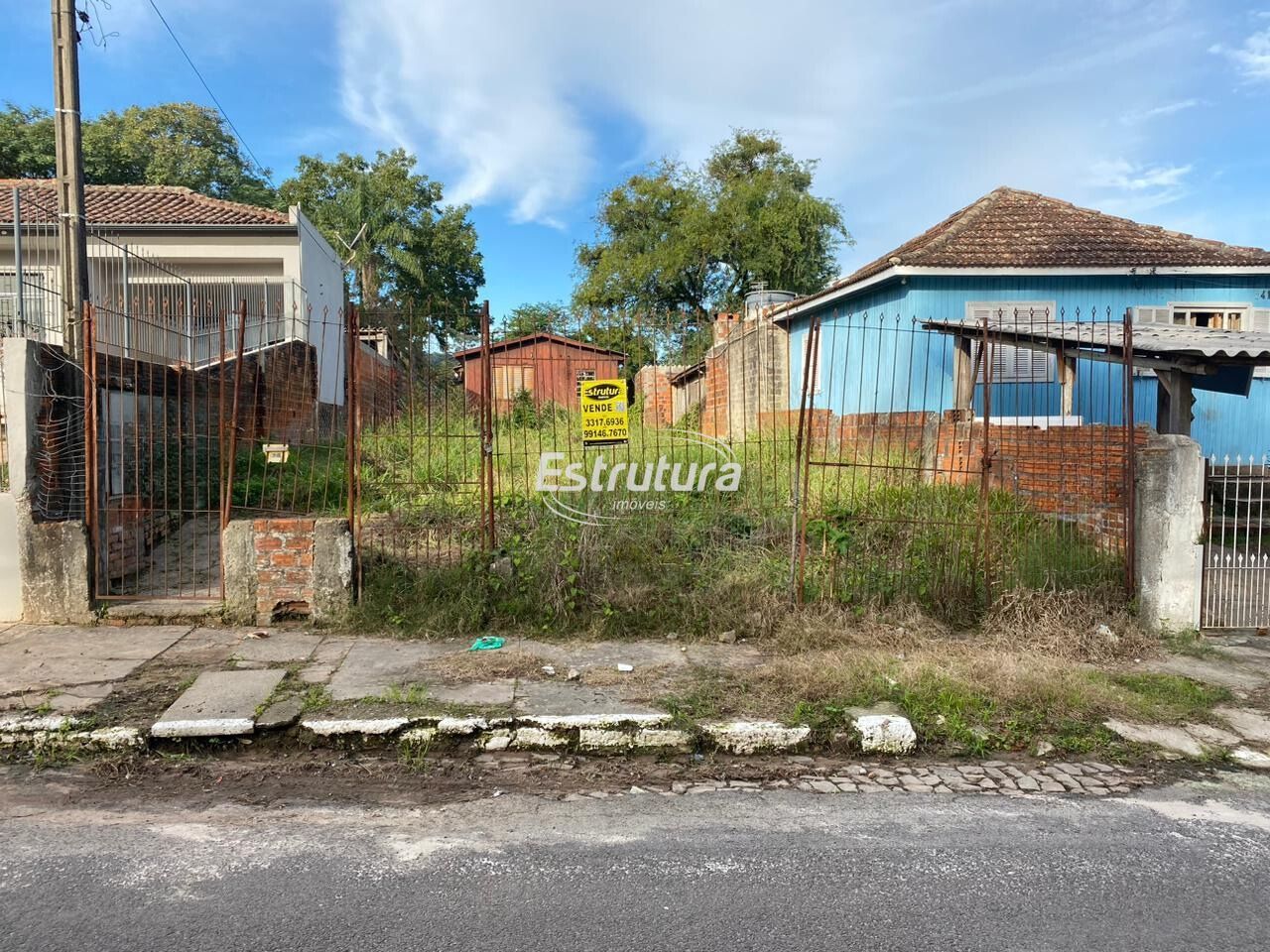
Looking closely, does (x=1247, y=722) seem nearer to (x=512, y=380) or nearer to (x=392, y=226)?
(x=512, y=380)

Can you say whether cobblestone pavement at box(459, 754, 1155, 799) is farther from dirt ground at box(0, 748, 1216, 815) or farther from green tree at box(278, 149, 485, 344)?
green tree at box(278, 149, 485, 344)

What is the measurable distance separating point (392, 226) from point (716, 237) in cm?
1193

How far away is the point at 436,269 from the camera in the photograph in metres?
33.1

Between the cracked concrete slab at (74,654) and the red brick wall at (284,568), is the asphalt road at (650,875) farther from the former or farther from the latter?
the red brick wall at (284,568)

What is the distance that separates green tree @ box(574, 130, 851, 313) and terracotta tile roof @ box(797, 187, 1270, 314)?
1338 centimetres

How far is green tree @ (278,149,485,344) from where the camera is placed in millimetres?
28641

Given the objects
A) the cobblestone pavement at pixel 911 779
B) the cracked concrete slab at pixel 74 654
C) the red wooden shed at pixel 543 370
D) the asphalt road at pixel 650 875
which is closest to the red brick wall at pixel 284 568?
the cracked concrete slab at pixel 74 654

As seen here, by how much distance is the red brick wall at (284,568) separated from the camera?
19.9 ft

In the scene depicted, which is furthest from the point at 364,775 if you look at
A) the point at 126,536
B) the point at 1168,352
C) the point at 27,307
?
the point at 27,307

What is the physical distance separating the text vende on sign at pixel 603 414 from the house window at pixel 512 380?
1.56 feet

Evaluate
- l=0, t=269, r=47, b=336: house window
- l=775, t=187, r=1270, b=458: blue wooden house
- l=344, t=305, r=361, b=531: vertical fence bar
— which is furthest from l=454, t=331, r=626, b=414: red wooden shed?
l=775, t=187, r=1270, b=458: blue wooden house

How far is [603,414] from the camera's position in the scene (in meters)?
6.54

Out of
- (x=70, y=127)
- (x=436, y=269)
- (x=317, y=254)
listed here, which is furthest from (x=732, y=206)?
(x=70, y=127)

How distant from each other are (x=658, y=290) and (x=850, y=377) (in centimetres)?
1779
